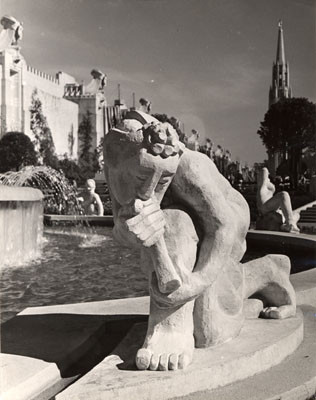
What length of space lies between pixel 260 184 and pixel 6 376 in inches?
383

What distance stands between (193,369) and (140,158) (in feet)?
3.17

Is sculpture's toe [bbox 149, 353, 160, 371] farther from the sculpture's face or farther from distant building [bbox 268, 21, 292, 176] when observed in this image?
distant building [bbox 268, 21, 292, 176]

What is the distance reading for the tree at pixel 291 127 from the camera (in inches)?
1672

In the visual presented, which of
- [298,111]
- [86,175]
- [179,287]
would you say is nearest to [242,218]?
[179,287]

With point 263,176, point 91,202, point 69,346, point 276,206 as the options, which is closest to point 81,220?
point 91,202

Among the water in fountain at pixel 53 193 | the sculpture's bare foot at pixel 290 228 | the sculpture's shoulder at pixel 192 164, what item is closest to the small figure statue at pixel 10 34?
the water in fountain at pixel 53 193

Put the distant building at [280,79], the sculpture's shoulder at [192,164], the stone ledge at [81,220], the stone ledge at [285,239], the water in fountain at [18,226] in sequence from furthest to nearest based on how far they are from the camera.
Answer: the distant building at [280,79] → the stone ledge at [81,220] → the stone ledge at [285,239] → the water in fountain at [18,226] → the sculpture's shoulder at [192,164]

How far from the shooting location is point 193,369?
254 cm

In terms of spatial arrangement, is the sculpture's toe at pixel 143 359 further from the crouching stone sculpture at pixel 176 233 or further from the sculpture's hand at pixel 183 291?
the sculpture's hand at pixel 183 291

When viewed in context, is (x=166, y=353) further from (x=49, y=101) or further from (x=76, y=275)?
(x=49, y=101)

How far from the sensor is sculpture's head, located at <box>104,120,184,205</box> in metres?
2.43

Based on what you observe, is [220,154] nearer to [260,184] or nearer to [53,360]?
[260,184]

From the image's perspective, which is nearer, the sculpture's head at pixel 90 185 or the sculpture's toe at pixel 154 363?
the sculpture's toe at pixel 154 363

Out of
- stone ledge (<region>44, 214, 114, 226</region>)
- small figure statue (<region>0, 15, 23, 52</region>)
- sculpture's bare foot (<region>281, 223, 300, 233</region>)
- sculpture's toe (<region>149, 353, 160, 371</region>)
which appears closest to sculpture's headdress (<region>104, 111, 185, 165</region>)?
sculpture's toe (<region>149, 353, 160, 371</region>)
